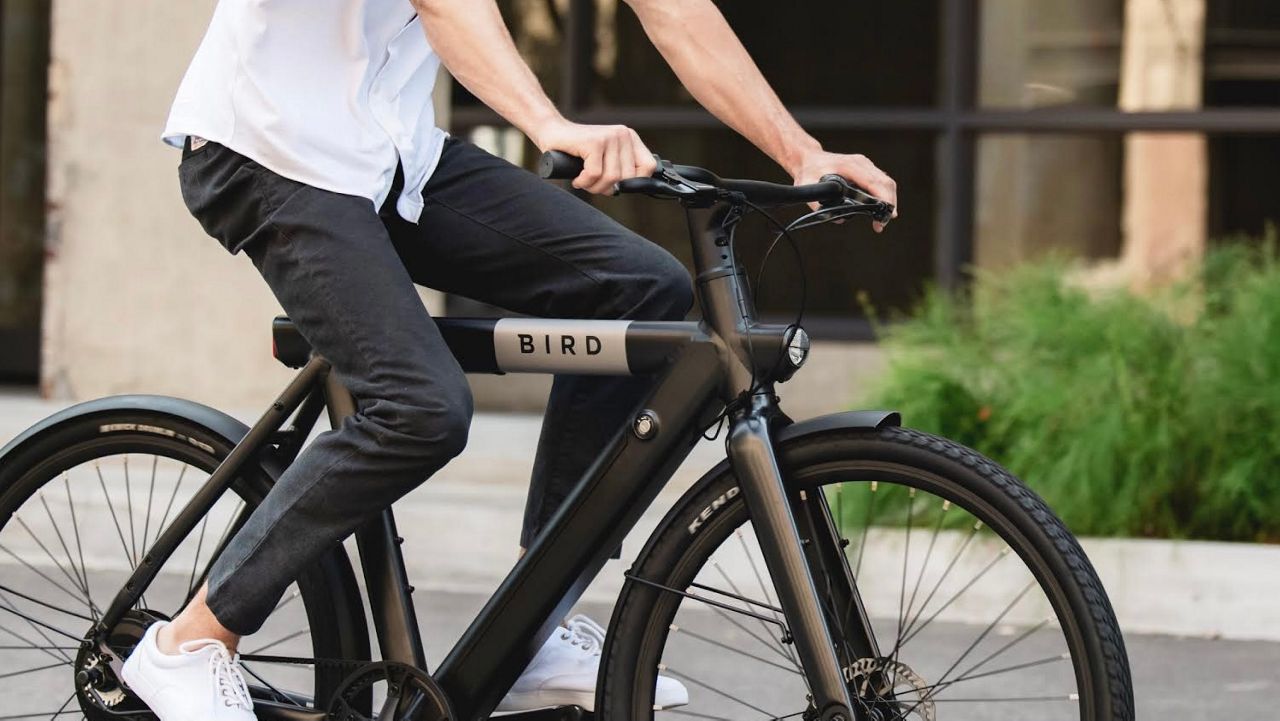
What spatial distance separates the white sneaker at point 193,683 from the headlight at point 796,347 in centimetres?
95

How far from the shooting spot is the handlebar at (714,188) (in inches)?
91.3

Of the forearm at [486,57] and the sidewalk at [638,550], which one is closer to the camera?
the forearm at [486,57]

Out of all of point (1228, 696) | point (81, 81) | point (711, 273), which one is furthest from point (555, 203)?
point (81, 81)

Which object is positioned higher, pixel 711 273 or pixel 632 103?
pixel 632 103

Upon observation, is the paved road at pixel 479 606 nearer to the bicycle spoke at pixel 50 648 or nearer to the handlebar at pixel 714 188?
the bicycle spoke at pixel 50 648

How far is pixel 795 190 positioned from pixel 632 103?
5.17m

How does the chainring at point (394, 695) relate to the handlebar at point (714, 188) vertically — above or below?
below

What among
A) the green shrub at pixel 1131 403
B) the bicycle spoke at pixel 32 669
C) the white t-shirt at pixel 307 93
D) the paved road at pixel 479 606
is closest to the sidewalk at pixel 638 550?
the paved road at pixel 479 606

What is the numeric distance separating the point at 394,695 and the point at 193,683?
29 centimetres

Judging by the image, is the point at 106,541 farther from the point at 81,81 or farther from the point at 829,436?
the point at 81,81

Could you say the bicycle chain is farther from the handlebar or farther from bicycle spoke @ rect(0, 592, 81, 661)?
the handlebar

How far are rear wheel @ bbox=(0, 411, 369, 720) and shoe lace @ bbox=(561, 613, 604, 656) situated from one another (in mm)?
329

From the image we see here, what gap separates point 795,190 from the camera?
94.9 inches

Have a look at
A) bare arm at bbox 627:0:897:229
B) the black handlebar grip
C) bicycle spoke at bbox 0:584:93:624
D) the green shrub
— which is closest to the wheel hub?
bare arm at bbox 627:0:897:229
